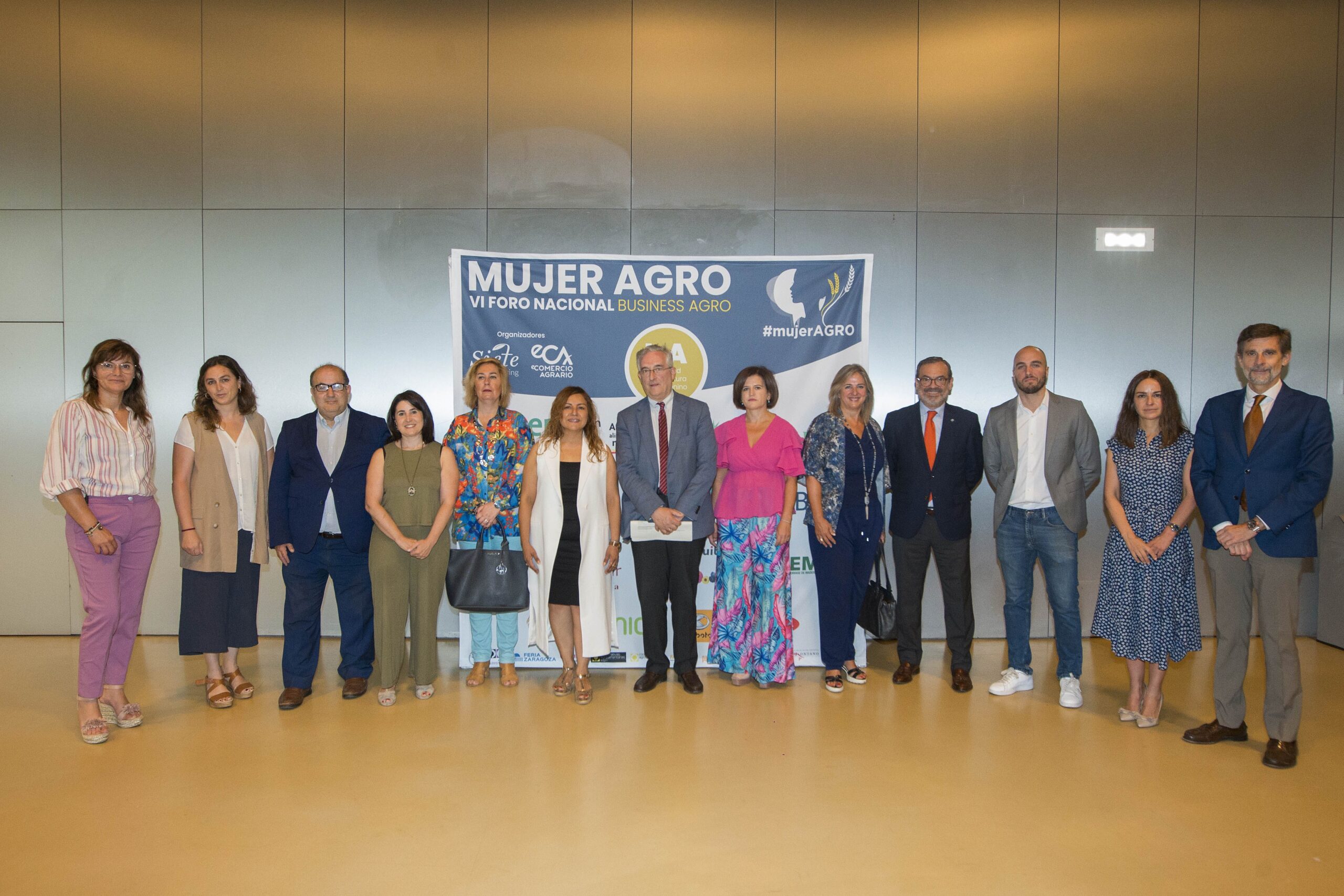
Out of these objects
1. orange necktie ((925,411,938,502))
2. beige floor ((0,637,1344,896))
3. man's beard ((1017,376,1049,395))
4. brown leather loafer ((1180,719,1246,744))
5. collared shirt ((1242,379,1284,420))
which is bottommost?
beige floor ((0,637,1344,896))

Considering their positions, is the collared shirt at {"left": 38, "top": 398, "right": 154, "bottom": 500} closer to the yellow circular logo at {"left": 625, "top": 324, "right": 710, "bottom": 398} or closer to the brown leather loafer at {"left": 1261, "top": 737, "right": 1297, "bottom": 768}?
the yellow circular logo at {"left": 625, "top": 324, "right": 710, "bottom": 398}

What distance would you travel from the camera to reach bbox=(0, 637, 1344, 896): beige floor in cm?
251

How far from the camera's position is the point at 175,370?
5.43m

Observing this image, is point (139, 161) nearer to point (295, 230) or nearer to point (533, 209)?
point (295, 230)

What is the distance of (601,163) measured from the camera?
5.38 meters

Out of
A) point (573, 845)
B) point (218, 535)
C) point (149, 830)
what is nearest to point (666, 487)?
point (573, 845)

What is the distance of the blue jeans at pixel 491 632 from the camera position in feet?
13.6

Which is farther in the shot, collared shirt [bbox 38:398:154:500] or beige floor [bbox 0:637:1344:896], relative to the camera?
collared shirt [bbox 38:398:154:500]

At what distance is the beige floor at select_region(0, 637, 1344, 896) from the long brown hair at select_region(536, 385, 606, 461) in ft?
4.25

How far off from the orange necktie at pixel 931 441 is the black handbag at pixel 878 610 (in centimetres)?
54

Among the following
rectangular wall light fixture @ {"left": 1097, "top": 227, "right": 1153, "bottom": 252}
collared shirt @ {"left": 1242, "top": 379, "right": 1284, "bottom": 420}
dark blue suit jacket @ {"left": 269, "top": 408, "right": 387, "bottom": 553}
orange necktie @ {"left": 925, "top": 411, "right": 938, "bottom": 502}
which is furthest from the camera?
rectangular wall light fixture @ {"left": 1097, "top": 227, "right": 1153, "bottom": 252}

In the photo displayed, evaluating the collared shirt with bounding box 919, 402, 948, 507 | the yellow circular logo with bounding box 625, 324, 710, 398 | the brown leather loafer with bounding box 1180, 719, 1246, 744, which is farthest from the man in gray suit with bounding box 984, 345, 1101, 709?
the yellow circular logo with bounding box 625, 324, 710, 398

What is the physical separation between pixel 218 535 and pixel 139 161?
312 cm

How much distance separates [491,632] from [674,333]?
6.66ft
